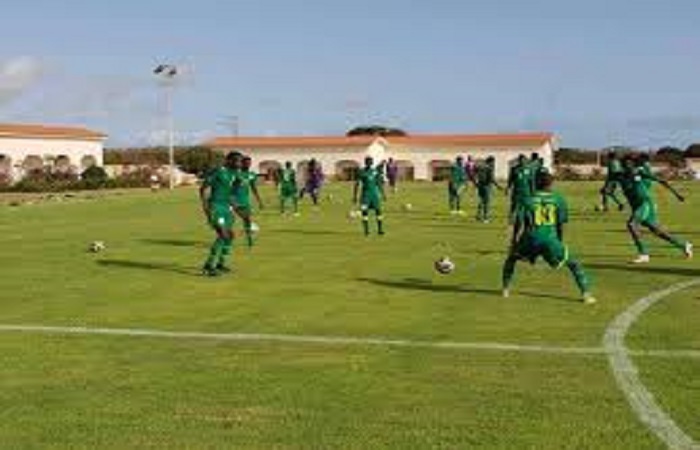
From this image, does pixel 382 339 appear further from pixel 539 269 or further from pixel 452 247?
pixel 452 247

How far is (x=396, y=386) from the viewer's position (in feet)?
31.1

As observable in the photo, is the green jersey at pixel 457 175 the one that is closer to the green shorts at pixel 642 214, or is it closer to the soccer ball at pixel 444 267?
the green shorts at pixel 642 214

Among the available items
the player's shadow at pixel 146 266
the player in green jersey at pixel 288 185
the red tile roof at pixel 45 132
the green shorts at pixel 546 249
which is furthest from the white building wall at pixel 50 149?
the green shorts at pixel 546 249

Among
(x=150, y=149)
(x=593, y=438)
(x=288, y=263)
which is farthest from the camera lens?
(x=150, y=149)

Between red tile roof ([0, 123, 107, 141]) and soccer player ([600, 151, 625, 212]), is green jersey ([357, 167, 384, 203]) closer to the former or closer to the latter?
soccer player ([600, 151, 625, 212])

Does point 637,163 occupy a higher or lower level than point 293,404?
higher

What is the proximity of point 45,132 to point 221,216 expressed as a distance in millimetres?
74919

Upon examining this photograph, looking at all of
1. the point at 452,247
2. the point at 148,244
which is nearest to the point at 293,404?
the point at 452,247

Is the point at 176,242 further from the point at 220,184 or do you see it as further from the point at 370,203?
the point at 220,184

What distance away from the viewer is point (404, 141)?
327 feet

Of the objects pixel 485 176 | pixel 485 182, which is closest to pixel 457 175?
pixel 485 182

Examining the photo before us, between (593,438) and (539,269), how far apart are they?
10.8 m

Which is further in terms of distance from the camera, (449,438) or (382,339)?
(382,339)

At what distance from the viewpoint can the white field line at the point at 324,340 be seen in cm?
1103
